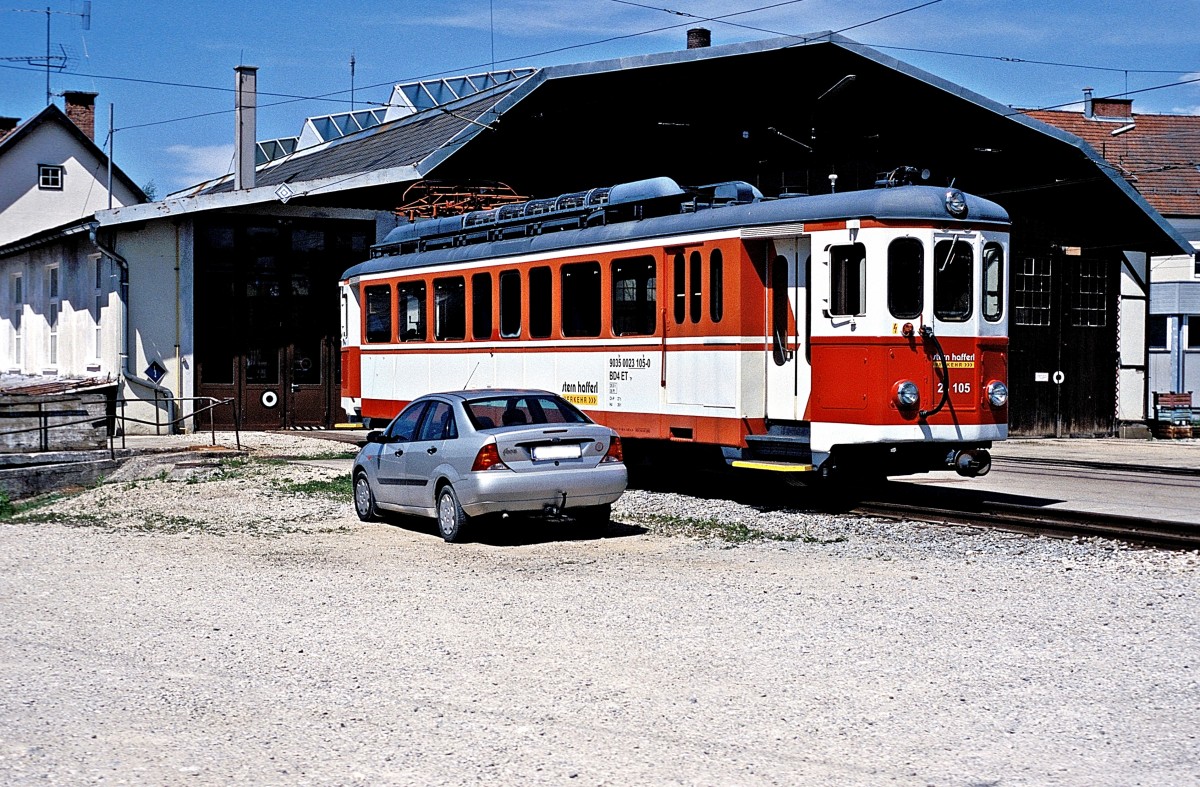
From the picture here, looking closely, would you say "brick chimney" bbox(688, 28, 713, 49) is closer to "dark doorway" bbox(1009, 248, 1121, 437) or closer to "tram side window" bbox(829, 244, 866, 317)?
"dark doorway" bbox(1009, 248, 1121, 437)

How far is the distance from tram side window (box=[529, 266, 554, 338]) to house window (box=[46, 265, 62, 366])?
20.2 m

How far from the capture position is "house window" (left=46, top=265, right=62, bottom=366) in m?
36.2

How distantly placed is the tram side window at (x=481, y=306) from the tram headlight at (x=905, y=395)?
7.28 metres

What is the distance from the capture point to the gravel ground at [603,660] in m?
6.38

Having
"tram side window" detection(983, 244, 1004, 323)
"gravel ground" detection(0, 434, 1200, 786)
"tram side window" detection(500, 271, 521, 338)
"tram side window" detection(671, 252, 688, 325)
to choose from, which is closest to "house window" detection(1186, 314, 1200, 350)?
"tram side window" detection(500, 271, 521, 338)

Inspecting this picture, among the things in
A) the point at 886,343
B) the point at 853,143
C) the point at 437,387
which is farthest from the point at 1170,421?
the point at 886,343

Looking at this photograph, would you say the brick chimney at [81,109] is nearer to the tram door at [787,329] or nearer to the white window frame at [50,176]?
the white window frame at [50,176]

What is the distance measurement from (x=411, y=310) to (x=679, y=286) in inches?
280

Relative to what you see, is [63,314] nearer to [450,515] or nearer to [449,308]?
Result: [449,308]

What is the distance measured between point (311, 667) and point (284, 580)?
11.6 feet

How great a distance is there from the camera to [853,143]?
3359cm

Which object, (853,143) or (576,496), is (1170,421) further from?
(576,496)

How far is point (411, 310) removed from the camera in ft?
75.6

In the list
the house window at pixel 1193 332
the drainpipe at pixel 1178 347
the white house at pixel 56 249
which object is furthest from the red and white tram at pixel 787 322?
the house window at pixel 1193 332
